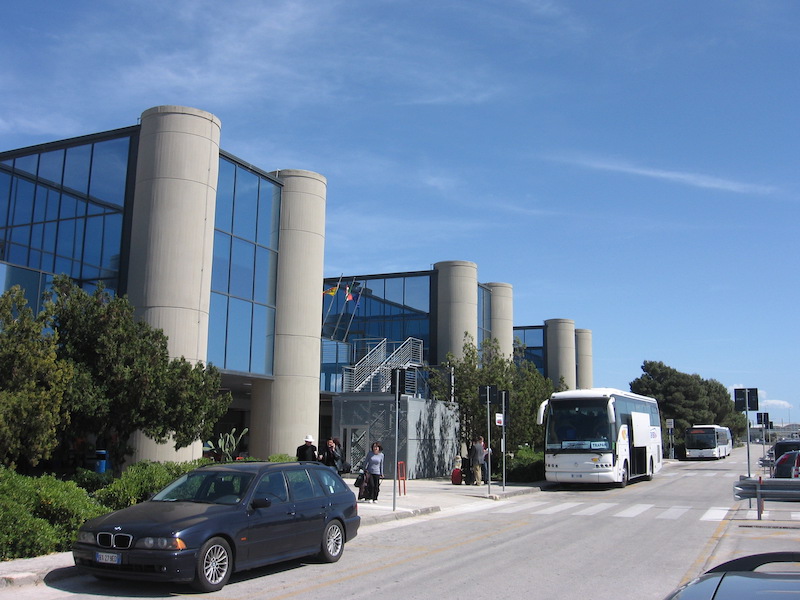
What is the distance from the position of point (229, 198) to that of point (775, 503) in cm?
1903

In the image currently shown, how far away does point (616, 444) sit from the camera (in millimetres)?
26344

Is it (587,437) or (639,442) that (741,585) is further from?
(639,442)

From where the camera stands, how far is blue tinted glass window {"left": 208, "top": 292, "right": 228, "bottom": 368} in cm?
2503

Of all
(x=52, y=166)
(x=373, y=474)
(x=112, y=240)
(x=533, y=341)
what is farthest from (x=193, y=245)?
(x=533, y=341)

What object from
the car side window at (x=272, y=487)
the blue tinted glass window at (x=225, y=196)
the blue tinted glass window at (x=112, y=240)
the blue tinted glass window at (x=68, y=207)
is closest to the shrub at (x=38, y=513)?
the car side window at (x=272, y=487)

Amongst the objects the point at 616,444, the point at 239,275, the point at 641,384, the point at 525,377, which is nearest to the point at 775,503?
the point at 616,444

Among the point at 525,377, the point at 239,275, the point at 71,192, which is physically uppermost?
the point at 71,192

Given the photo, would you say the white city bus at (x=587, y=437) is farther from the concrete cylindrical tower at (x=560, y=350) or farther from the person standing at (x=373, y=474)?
the concrete cylindrical tower at (x=560, y=350)

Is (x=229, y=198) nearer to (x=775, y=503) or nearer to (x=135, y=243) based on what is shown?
(x=135, y=243)

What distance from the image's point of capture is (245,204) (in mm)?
27141

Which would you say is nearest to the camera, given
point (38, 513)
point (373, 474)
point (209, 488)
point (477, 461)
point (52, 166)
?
point (209, 488)

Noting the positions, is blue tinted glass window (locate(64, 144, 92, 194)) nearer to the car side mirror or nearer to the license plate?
the car side mirror

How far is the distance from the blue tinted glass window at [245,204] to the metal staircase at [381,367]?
802 centimetres

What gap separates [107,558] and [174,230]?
50.9 ft
